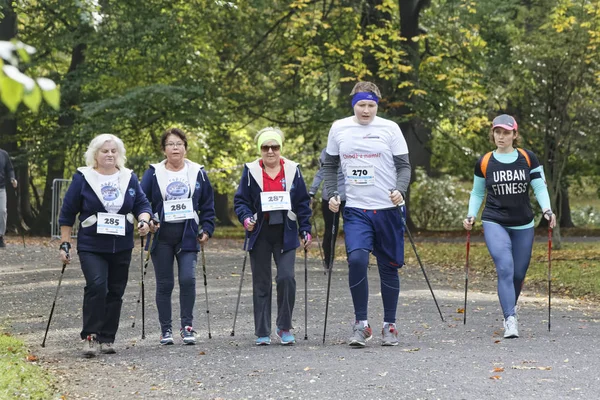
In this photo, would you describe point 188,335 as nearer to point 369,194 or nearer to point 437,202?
point 369,194

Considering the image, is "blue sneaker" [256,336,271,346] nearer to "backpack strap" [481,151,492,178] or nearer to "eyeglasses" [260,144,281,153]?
"eyeglasses" [260,144,281,153]

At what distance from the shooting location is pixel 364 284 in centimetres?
923

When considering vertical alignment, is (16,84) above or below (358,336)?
above

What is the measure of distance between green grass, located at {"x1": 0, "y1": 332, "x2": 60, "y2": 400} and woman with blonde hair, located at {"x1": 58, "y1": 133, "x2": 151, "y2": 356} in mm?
586

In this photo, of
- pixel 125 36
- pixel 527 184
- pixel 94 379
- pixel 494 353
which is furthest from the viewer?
pixel 125 36

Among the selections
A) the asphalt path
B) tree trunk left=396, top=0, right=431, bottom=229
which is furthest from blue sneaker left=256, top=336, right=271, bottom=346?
tree trunk left=396, top=0, right=431, bottom=229

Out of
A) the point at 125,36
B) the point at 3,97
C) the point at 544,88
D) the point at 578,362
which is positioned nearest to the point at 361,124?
the point at 578,362

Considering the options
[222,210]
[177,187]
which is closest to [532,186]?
[177,187]

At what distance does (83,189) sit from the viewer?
9.05m

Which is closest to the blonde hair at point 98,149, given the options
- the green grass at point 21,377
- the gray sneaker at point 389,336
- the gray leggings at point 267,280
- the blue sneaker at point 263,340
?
the gray leggings at point 267,280

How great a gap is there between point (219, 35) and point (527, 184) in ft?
66.2

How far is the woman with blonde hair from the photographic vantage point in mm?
8977

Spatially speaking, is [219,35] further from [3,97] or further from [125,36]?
[3,97]

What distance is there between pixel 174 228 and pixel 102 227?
0.88m
